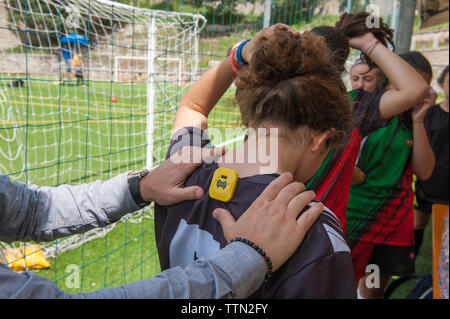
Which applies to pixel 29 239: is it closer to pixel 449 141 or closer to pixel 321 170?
pixel 321 170

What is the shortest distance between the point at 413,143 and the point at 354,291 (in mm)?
1604

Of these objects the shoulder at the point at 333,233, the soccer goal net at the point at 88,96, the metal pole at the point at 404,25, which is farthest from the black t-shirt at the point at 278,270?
the metal pole at the point at 404,25

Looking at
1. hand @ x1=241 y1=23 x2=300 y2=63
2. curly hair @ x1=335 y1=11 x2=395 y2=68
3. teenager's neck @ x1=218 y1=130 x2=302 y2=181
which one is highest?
curly hair @ x1=335 y1=11 x2=395 y2=68

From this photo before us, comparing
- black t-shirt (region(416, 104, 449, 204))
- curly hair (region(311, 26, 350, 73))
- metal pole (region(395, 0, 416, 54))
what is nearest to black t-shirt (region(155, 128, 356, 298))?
curly hair (region(311, 26, 350, 73))

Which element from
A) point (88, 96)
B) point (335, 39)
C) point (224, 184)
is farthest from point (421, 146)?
point (88, 96)

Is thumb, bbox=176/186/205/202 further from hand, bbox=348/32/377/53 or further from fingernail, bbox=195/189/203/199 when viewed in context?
hand, bbox=348/32/377/53

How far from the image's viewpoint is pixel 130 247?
333cm

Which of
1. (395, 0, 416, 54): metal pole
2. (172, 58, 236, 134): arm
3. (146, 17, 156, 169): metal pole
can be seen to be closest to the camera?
(172, 58, 236, 134): arm

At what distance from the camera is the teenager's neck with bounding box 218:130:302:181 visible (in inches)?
37.5

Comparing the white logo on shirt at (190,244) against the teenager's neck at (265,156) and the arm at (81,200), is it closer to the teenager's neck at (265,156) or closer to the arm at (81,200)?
the arm at (81,200)

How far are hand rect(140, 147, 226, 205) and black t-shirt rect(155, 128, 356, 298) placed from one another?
2 centimetres

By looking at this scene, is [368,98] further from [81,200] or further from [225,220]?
[81,200]

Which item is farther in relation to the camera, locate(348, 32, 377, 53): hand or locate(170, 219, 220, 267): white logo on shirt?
locate(348, 32, 377, 53): hand
